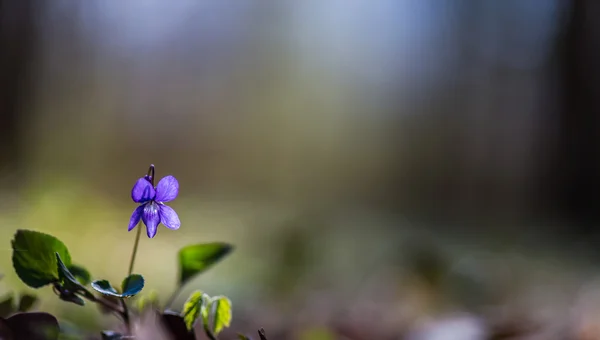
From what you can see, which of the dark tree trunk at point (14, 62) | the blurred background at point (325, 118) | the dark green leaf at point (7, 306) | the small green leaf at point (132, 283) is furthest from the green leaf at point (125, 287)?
the dark tree trunk at point (14, 62)

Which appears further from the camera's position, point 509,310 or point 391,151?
point 391,151

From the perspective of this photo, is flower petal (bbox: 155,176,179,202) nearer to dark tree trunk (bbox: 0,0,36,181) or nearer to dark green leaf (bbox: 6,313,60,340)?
dark green leaf (bbox: 6,313,60,340)

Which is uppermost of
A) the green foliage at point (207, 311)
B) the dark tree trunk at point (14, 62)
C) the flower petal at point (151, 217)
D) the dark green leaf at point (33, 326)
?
the dark tree trunk at point (14, 62)

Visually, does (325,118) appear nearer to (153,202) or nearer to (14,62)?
(14,62)

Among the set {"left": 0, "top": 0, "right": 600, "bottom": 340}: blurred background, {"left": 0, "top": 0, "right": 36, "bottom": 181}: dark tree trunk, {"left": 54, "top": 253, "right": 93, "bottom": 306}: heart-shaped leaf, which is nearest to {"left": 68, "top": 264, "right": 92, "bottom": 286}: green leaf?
{"left": 54, "top": 253, "right": 93, "bottom": 306}: heart-shaped leaf

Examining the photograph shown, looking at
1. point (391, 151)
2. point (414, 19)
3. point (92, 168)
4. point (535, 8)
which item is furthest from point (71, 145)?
point (535, 8)

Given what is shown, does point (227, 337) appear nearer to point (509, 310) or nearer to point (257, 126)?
point (509, 310)

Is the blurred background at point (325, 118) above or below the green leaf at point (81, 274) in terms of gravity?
above

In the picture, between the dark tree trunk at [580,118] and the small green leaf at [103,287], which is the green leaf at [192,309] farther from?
the dark tree trunk at [580,118]

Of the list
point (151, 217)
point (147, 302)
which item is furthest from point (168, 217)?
point (147, 302)
